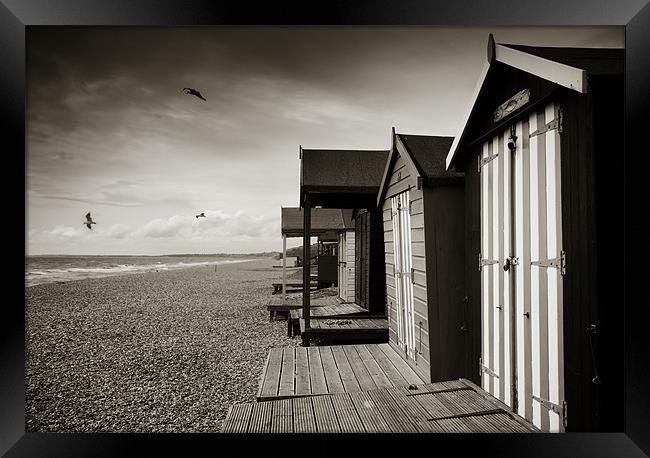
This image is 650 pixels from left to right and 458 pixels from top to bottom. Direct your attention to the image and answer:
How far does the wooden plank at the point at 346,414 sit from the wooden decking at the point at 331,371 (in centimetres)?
99

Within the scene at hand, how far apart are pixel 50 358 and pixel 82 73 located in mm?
6849

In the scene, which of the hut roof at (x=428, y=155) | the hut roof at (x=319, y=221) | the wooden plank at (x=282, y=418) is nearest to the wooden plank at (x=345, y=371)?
the wooden plank at (x=282, y=418)

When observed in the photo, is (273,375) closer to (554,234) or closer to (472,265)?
(472,265)

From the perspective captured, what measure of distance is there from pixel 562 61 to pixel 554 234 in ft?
4.21

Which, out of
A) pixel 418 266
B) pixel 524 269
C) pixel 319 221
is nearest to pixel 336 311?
pixel 418 266

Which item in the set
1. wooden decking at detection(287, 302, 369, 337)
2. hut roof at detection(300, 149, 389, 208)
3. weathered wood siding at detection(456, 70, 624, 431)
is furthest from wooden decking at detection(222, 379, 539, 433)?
wooden decking at detection(287, 302, 369, 337)

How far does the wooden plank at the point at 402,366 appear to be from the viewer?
17.9 ft

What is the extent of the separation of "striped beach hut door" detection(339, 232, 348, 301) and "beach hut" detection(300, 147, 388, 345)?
2063 millimetres

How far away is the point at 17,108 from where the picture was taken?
11.5 ft

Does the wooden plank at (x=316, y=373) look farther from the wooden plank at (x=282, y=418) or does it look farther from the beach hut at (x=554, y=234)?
the beach hut at (x=554, y=234)

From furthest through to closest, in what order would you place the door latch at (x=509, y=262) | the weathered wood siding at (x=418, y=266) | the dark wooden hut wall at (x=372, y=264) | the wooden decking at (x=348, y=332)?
the dark wooden hut wall at (x=372, y=264) < the wooden decking at (x=348, y=332) < the weathered wood siding at (x=418, y=266) < the door latch at (x=509, y=262)

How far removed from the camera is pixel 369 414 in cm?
360

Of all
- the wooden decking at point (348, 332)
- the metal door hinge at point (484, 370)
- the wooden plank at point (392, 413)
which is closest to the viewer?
the wooden plank at point (392, 413)

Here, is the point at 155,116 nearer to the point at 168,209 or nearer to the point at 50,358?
the point at 168,209
